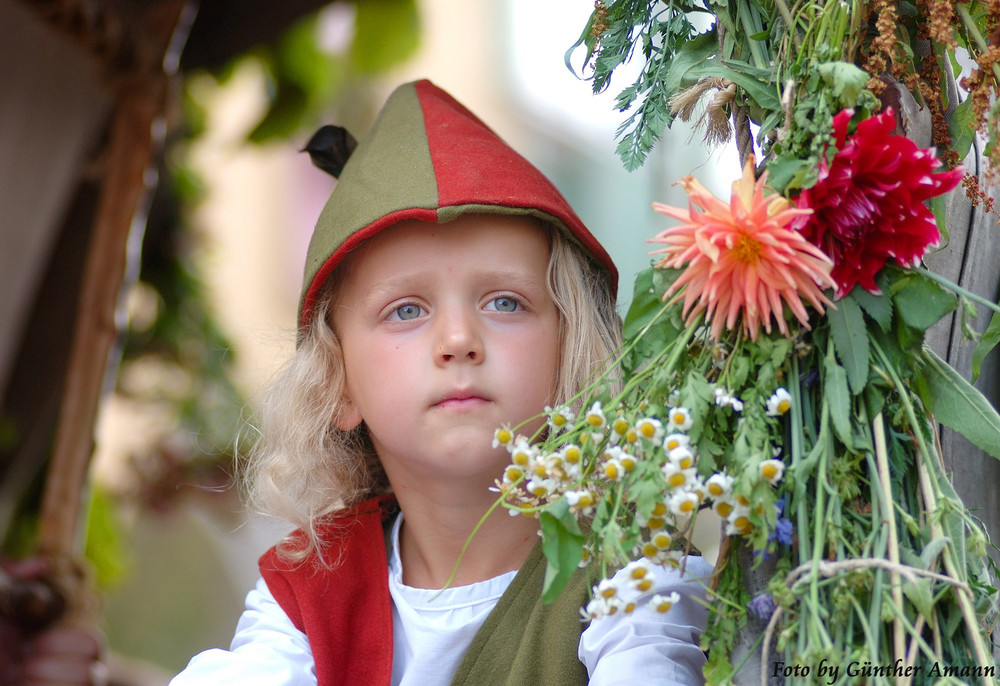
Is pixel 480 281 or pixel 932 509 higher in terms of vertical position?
pixel 480 281

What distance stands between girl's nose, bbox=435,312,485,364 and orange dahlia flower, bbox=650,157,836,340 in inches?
15.0

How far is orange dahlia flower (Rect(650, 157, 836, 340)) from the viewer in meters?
0.87

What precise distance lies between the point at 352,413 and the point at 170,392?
1249mm

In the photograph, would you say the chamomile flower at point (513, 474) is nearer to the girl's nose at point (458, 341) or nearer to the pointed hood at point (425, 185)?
the girl's nose at point (458, 341)

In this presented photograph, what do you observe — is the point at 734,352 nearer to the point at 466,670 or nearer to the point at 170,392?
the point at 466,670

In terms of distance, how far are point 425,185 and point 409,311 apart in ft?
0.59

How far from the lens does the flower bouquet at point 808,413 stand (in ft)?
2.80

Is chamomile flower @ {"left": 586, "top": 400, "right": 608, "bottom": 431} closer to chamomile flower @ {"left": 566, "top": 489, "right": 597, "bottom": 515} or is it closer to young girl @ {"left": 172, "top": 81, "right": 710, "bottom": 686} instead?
chamomile flower @ {"left": 566, "top": 489, "right": 597, "bottom": 515}

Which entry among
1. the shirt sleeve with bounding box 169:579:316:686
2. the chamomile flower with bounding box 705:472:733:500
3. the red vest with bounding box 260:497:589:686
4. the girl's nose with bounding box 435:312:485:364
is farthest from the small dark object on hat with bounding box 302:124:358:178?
the chamomile flower with bounding box 705:472:733:500

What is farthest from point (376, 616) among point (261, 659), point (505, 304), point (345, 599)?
point (505, 304)

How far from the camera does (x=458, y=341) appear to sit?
1231 mm

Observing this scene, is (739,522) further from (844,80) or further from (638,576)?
(844,80)

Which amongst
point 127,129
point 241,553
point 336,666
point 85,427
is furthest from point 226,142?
point 241,553

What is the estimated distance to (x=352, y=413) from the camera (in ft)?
4.99
